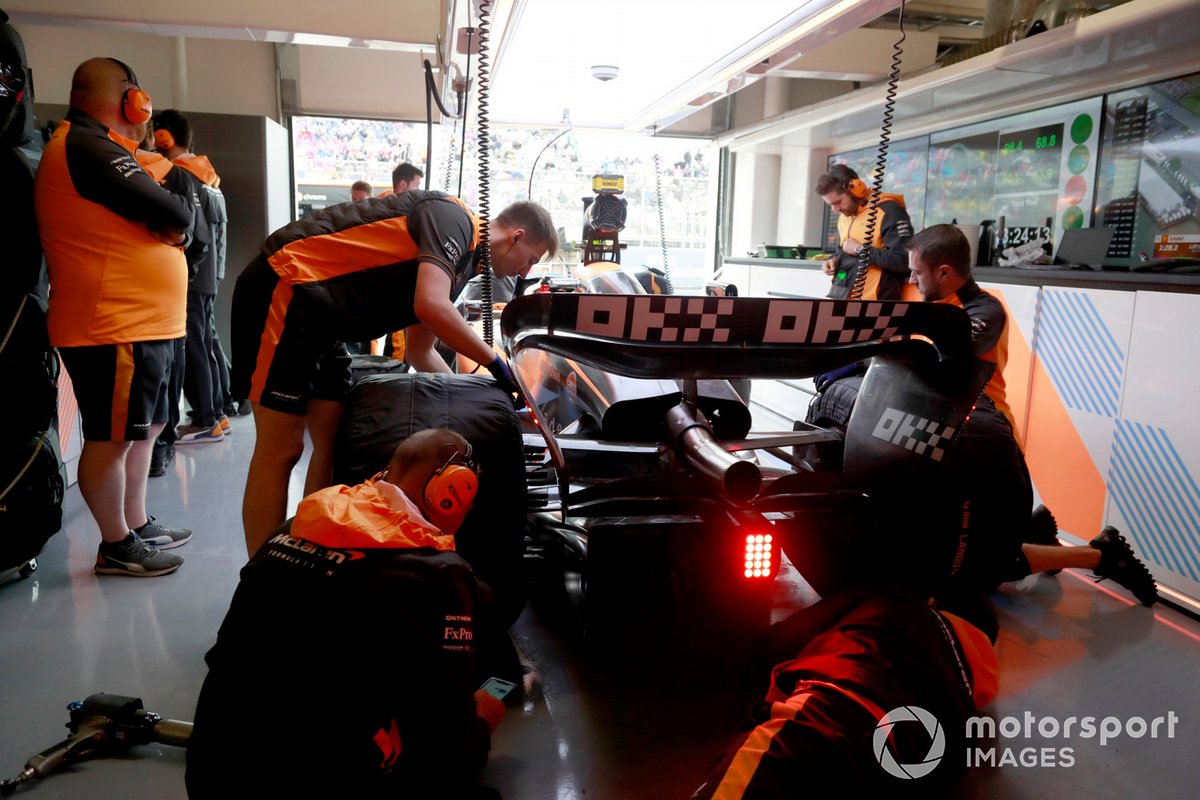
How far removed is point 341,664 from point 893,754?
1091 millimetres

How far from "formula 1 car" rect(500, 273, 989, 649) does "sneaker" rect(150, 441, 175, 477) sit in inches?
115

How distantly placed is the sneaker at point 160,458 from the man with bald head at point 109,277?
1.40 m

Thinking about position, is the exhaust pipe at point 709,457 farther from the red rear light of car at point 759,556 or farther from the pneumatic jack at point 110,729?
the pneumatic jack at point 110,729

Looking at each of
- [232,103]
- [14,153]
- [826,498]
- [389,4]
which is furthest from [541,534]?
[232,103]

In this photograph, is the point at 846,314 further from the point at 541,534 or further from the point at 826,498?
the point at 541,534

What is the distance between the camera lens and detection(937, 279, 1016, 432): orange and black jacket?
10.1ft

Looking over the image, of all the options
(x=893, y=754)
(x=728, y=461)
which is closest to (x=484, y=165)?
(x=728, y=461)

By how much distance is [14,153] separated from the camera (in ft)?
9.30

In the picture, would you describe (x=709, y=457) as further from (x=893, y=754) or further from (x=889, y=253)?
(x=889, y=253)

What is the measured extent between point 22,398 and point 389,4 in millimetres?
3544

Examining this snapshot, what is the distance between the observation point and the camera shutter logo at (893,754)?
1.64 m

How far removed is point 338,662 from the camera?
135 cm

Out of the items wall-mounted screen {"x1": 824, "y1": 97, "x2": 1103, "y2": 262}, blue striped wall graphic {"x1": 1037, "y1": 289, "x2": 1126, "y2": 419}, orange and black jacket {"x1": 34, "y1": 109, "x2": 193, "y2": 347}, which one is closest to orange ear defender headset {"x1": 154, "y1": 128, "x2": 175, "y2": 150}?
orange and black jacket {"x1": 34, "y1": 109, "x2": 193, "y2": 347}

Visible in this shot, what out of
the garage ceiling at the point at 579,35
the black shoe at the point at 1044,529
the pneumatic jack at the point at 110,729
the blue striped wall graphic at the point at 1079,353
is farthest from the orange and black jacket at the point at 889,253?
the pneumatic jack at the point at 110,729
